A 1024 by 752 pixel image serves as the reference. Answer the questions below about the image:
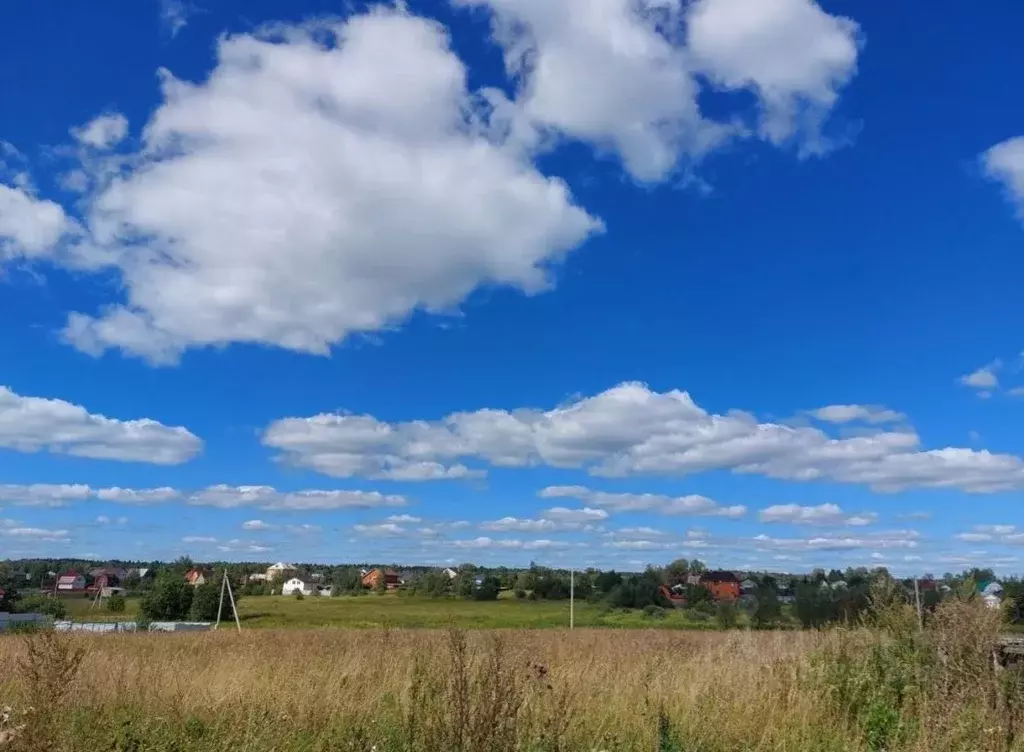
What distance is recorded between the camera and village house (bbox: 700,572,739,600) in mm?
54344

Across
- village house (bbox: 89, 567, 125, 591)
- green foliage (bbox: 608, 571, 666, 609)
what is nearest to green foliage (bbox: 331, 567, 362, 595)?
village house (bbox: 89, 567, 125, 591)

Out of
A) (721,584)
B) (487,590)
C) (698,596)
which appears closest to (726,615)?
(698,596)

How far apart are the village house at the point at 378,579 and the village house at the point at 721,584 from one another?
201 ft

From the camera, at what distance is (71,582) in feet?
372

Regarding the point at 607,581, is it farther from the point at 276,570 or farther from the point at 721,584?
the point at 276,570

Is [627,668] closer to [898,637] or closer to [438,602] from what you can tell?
[898,637]

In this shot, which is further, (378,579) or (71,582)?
(378,579)

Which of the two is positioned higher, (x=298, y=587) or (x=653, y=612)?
(x=653, y=612)

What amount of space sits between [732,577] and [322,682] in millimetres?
60042

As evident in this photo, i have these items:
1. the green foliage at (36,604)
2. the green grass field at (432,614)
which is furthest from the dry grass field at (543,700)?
the green foliage at (36,604)

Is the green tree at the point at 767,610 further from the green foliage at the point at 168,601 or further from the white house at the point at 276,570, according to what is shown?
the white house at the point at 276,570

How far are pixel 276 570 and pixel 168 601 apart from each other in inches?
3361

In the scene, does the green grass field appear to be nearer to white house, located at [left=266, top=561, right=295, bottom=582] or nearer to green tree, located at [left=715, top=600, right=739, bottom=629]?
green tree, located at [left=715, top=600, right=739, bottom=629]

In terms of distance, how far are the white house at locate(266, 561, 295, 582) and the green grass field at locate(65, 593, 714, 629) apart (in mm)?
46067
